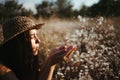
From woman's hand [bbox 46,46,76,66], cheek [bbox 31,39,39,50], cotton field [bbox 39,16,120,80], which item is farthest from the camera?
cotton field [bbox 39,16,120,80]

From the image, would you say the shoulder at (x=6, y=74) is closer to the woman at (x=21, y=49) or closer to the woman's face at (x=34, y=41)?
the woman at (x=21, y=49)

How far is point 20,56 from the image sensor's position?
3.01m

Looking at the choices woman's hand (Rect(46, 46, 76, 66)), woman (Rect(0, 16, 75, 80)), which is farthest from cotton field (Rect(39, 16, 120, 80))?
woman's hand (Rect(46, 46, 76, 66))

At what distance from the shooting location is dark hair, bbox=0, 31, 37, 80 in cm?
300

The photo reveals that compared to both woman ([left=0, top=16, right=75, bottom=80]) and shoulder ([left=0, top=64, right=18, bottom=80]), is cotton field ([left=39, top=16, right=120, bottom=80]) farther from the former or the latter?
shoulder ([left=0, top=64, right=18, bottom=80])

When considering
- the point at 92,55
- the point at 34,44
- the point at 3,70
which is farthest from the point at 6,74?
the point at 92,55

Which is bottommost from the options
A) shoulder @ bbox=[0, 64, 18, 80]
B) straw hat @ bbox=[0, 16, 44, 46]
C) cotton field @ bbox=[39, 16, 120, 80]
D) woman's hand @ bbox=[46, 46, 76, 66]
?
cotton field @ bbox=[39, 16, 120, 80]

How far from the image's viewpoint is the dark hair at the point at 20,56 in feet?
9.84

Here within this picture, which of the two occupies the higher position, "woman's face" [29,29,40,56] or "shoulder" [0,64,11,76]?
"woman's face" [29,29,40,56]

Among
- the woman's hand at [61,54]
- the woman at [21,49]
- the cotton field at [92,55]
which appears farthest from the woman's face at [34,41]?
the cotton field at [92,55]

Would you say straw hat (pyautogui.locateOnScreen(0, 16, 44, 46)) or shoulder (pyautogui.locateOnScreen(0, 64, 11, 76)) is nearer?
shoulder (pyautogui.locateOnScreen(0, 64, 11, 76))

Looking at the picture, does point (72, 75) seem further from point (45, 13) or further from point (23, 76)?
point (45, 13)

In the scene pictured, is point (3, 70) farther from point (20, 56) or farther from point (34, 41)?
point (34, 41)

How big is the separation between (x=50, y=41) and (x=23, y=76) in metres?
5.55
